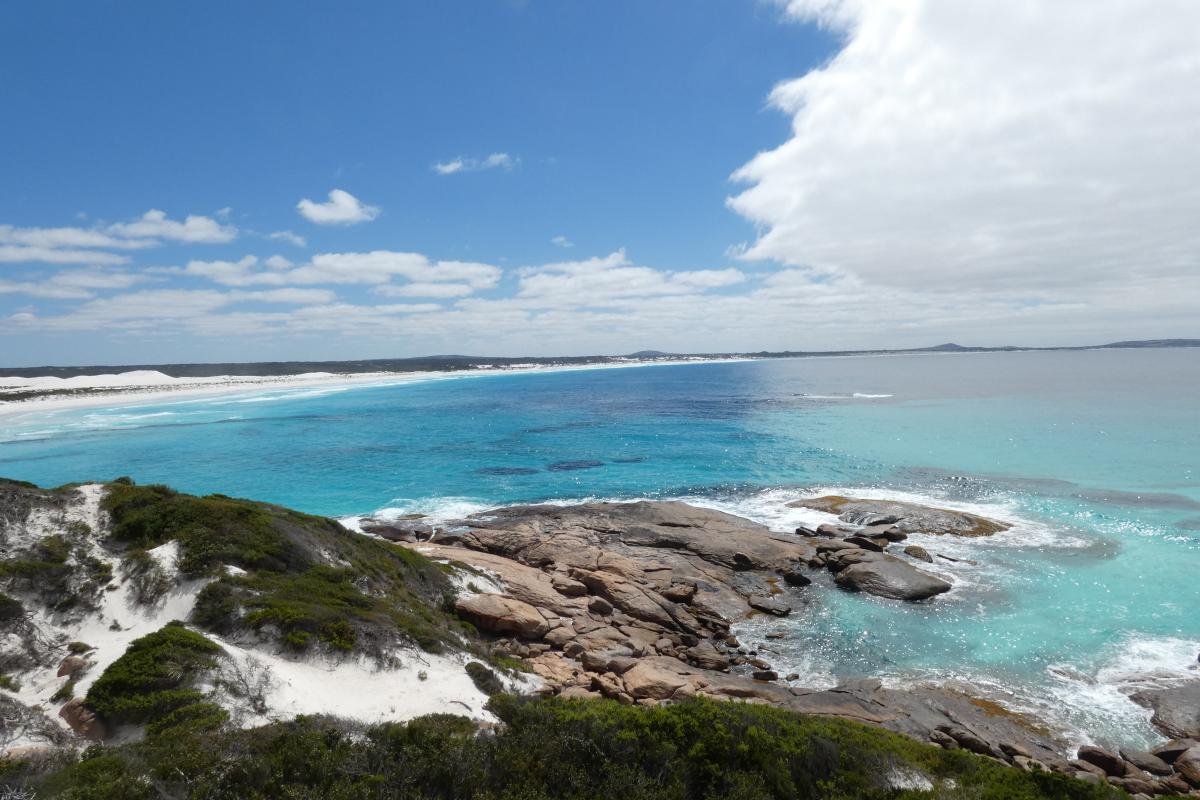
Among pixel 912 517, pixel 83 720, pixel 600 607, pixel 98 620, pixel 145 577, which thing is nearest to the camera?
pixel 83 720

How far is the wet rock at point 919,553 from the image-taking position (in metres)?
23.4

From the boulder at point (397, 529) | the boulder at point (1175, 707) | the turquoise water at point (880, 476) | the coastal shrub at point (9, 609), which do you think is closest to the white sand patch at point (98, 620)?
the coastal shrub at point (9, 609)

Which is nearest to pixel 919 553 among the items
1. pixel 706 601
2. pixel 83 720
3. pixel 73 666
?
pixel 706 601

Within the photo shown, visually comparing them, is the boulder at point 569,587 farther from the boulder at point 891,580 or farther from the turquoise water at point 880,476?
the boulder at point 891,580

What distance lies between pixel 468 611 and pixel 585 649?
3725 mm

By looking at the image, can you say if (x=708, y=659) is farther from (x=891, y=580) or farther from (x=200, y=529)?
(x=200, y=529)

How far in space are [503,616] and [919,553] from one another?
1795 cm

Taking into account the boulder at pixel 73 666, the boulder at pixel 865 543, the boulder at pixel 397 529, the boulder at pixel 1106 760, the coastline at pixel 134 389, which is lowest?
the boulder at pixel 1106 760

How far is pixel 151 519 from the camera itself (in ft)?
49.6

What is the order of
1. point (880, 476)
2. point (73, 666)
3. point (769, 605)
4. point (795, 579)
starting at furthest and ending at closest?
1. point (880, 476)
2. point (795, 579)
3. point (769, 605)
4. point (73, 666)

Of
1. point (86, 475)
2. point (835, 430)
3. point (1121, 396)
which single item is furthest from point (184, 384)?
point (1121, 396)

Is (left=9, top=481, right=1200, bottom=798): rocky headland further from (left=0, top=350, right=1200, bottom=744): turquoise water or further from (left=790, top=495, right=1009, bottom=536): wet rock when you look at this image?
(left=790, top=495, right=1009, bottom=536): wet rock

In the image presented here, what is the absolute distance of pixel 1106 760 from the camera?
11883 millimetres

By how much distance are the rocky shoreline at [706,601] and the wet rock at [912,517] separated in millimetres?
92
